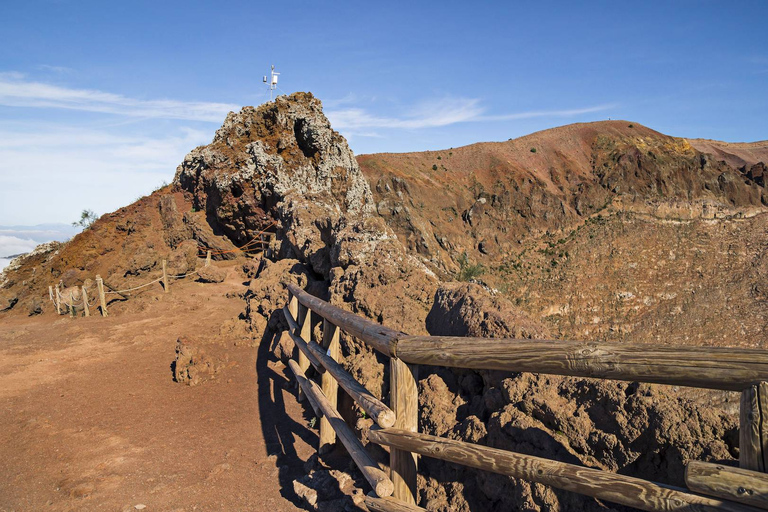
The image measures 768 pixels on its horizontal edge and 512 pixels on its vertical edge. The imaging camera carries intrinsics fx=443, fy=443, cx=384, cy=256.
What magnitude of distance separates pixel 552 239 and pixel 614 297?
6.56 meters

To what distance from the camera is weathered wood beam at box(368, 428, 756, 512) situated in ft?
5.25

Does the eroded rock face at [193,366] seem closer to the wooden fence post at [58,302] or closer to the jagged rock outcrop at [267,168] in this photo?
the wooden fence post at [58,302]

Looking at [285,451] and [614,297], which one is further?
[614,297]

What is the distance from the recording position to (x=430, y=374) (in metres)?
3.68

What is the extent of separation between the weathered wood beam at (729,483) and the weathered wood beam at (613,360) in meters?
0.27

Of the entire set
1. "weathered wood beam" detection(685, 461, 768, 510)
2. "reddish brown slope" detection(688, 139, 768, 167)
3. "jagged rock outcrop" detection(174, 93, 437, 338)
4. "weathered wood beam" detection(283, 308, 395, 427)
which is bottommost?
"weathered wood beam" detection(283, 308, 395, 427)

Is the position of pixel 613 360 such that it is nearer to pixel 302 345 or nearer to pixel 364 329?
pixel 364 329

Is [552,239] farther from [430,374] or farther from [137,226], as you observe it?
[430,374]

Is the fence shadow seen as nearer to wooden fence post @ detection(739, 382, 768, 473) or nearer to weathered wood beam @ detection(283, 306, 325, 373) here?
weathered wood beam @ detection(283, 306, 325, 373)

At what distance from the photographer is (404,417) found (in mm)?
2844

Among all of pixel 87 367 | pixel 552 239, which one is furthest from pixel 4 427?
pixel 552 239

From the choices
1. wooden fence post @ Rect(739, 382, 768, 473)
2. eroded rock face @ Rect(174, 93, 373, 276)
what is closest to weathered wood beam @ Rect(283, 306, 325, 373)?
wooden fence post @ Rect(739, 382, 768, 473)

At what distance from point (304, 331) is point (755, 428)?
4692 millimetres

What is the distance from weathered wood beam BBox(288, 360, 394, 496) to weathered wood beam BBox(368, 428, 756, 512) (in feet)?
0.98
